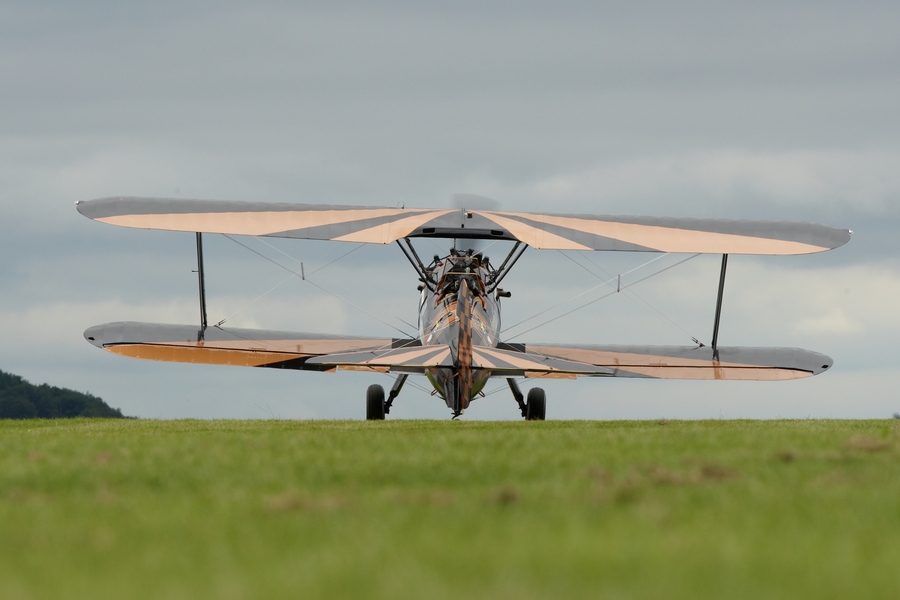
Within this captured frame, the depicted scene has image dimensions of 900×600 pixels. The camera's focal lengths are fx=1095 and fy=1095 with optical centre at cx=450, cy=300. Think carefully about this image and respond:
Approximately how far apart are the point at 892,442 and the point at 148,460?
16.5 feet

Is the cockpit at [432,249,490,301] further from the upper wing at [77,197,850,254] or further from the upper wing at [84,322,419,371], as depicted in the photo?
the upper wing at [84,322,419,371]

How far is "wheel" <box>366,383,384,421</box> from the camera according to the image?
708 inches

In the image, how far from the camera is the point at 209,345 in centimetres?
1794

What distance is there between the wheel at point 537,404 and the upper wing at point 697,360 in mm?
1246

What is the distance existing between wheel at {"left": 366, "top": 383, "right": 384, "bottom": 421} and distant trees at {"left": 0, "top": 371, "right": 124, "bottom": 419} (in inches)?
1579

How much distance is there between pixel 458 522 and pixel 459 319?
1087 centimetres

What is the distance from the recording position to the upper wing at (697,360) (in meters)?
19.1

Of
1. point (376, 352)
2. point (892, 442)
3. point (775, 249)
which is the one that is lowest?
point (892, 442)

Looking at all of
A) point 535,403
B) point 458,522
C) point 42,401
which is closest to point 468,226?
point 535,403

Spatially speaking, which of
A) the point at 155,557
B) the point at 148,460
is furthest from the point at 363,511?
the point at 148,460

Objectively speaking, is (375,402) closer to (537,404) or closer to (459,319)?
(537,404)

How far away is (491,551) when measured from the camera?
3518mm

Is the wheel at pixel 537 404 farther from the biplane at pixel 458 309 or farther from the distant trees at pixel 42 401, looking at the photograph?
the distant trees at pixel 42 401

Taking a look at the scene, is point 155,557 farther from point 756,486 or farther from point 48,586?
point 756,486
